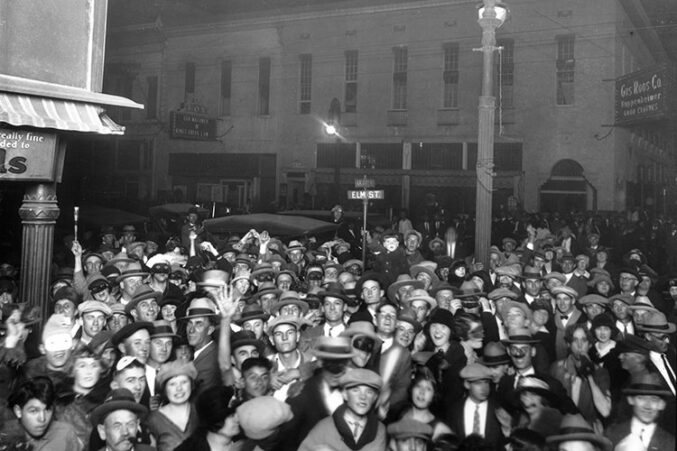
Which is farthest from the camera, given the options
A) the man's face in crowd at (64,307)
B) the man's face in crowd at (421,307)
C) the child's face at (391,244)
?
the child's face at (391,244)

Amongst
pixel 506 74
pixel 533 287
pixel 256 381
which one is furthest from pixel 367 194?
pixel 506 74

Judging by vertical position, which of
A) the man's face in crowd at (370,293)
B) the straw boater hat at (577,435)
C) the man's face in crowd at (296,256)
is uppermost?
the man's face in crowd at (296,256)

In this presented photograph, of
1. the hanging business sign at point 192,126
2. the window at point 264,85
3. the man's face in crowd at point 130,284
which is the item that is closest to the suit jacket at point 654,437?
the man's face in crowd at point 130,284

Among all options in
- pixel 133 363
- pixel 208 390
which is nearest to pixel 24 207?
pixel 133 363

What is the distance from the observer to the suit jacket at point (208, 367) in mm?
5549

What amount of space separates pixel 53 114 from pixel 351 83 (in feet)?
66.3

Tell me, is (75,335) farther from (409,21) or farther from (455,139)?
(409,21)

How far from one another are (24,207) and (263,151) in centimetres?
2099

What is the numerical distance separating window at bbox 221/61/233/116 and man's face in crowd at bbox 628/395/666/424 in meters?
27.2

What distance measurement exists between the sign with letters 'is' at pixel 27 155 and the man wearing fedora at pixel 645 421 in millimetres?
7119

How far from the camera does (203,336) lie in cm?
644

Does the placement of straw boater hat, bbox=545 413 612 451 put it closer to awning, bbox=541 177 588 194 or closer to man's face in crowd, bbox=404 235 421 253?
man's face in crowd, bbox=404 235 421 253

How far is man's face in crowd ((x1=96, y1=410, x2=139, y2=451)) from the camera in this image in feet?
14.6

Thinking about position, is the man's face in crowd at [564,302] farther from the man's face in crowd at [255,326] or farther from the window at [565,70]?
the window at [565,70]
